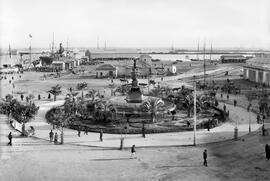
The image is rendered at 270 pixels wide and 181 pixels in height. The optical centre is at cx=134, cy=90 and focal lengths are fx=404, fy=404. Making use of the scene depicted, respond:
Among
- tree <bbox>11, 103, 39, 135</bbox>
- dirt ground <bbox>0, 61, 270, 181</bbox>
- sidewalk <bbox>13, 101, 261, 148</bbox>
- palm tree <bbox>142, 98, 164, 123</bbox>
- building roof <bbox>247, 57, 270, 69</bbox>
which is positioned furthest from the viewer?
building roof <bbox>247, 57, 270, 69</bbox>

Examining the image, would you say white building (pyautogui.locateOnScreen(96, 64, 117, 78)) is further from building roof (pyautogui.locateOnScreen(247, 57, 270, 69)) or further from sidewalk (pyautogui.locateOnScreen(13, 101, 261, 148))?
sidewalk (pyautogui.locateOnScreen(13, 101, 261, 148))

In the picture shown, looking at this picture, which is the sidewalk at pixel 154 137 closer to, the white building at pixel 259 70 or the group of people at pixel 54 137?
the group of people at pixel 54 137

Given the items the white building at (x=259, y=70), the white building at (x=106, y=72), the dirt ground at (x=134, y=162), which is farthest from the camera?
the white building at (x=106, y=72)

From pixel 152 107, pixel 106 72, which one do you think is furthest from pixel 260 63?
pixel 152 107

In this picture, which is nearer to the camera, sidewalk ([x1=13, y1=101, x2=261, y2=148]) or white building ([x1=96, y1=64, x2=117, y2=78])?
sidewalk ([x1=13, y1=101, x2=261, y2=148])

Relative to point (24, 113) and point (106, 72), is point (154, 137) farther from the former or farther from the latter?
point (106, 72)

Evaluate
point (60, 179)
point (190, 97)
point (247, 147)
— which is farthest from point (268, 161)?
point (190, 97)

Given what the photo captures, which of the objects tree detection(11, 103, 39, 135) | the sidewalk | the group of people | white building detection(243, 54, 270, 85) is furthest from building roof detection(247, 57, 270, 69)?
the group of people

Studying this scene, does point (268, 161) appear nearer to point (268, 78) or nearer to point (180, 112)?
point (180, 112)

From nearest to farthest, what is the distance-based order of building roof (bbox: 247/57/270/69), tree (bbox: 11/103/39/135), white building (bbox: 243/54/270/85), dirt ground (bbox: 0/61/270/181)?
dirt ground (bbox: 0/61/270/181) → tree (bbox: 11/103/39/135) → white building (bbox: 243/54/270/85) → building roof (bbox: 247/57/270/69)

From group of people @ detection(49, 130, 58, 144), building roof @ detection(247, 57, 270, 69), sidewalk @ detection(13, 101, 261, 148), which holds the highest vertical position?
building roof @ detection(247, 57, 270, 69)

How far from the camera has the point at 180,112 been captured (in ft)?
137

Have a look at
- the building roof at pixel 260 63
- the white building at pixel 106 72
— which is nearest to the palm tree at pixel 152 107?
the building roof at pixel 260 63

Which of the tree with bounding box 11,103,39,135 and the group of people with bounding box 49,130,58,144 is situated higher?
the tree with bounding box 11,103,39,135
